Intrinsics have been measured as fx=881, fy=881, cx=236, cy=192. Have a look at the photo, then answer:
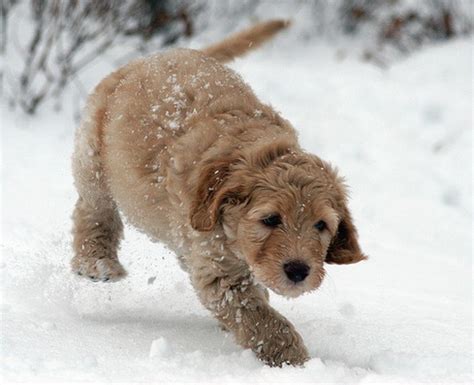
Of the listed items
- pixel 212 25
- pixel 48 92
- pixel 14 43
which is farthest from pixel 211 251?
pixel 212 25

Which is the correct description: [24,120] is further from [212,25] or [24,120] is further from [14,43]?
[212,25]

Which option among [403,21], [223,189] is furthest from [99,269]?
[403,21]

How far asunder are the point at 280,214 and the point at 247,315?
517mm

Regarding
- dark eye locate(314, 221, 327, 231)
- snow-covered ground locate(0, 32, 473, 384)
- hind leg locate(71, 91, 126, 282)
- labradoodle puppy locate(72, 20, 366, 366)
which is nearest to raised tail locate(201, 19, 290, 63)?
labradoodle puppy locate(72, 20, 366, 366)

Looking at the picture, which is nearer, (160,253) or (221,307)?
(221,307)

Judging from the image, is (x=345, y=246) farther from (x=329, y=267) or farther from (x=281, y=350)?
(x=329, y=267)

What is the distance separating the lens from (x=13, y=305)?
3701 mm

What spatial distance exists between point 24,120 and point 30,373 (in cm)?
540

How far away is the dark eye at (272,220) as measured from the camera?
3.18m

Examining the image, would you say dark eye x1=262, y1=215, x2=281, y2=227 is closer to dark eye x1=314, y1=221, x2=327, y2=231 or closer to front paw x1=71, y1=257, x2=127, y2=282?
dark eye x1=314, y1=221, x2=327, y2=231

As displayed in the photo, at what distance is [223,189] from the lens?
130 inches

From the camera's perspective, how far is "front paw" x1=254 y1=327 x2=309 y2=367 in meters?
3.37

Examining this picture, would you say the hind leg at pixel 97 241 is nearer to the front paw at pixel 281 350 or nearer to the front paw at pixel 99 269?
the front paw at pixel 99 269

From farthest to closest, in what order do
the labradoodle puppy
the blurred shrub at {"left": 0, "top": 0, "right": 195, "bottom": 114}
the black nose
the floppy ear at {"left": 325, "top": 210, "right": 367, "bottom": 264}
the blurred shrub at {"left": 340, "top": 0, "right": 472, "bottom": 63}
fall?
the blurred shrub at {"left": 340, "top": 0, "right": 472, "bottom": 63}, the blurred shrub at {"left": 0, "top": 0, "right": 195, "bottom": 114}, the floppy ear at {"left": 325, "top": 210, "right": 367, "bottom": 264}, the labradoodle puppy, the black nose
